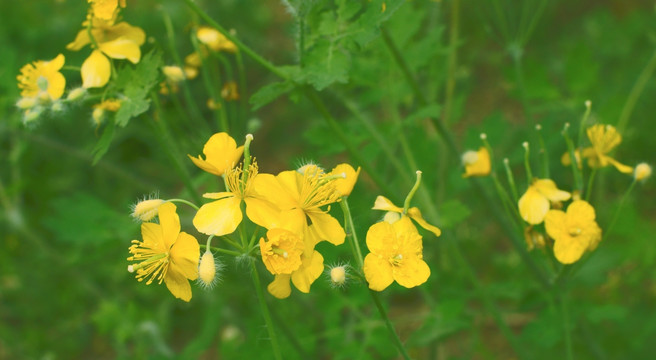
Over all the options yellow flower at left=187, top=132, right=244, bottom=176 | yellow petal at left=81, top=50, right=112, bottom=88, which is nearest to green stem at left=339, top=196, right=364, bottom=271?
yellow flower at left=187, top=132, right=244, bottom=176

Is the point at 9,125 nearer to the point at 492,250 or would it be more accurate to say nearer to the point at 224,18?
the point at 224,18

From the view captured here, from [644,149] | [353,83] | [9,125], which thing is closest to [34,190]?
[9,125]

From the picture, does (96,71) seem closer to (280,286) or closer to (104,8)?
(104,8)

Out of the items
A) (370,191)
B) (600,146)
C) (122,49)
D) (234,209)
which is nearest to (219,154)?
(234,209)

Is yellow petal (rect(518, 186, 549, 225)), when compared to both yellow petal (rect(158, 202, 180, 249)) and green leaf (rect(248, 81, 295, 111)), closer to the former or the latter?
green leaf (rect(248, 81, 295, 111))

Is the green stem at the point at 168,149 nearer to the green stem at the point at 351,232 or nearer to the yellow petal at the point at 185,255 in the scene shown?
the yellow petal at the point at 185,255

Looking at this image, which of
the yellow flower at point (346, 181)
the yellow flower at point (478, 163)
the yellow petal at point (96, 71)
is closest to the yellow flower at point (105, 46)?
the yellow petal at point (96, 71)
